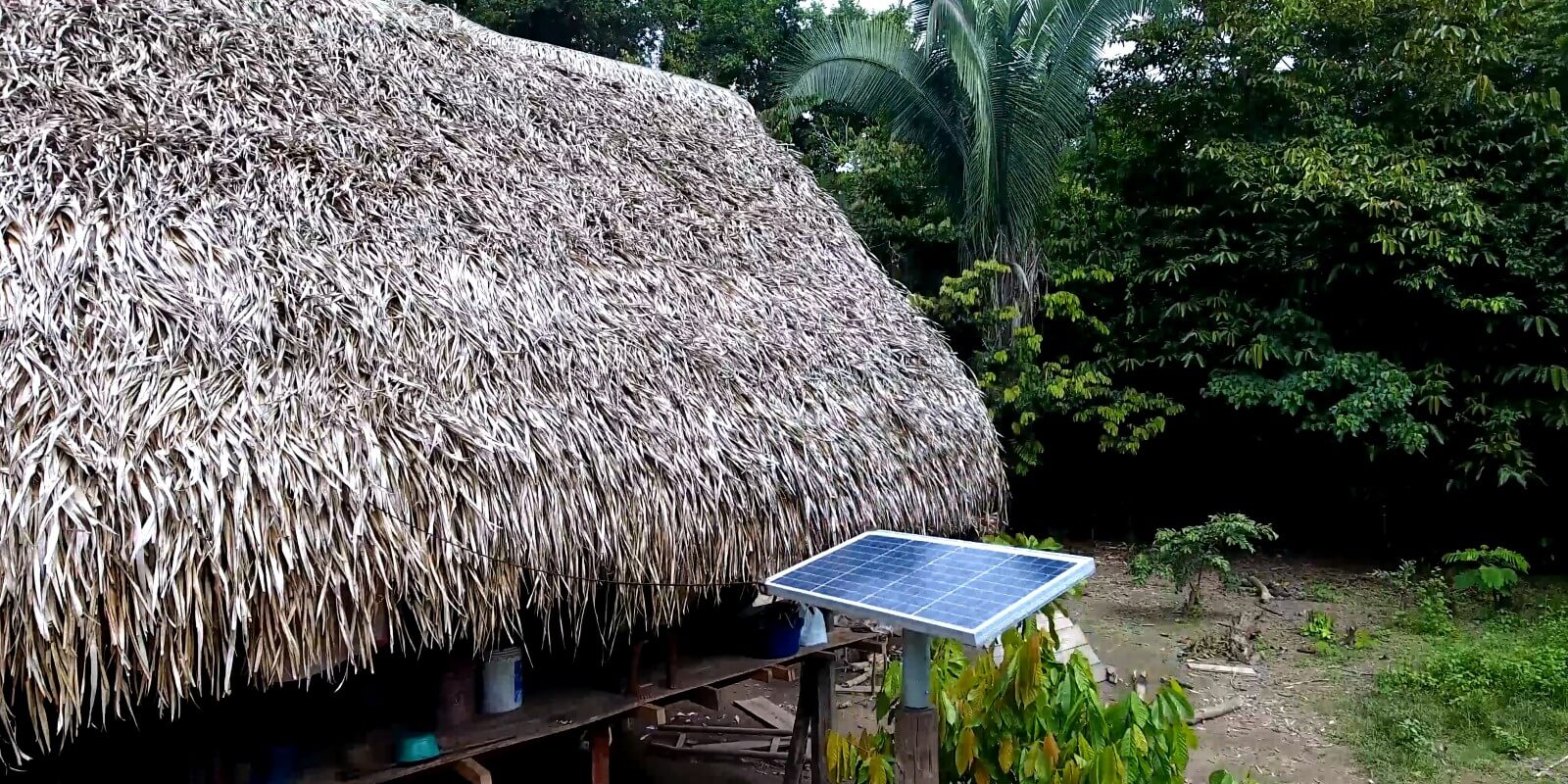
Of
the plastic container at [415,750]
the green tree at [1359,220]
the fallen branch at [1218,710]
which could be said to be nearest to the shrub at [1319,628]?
the fallen branch at [1218,710]

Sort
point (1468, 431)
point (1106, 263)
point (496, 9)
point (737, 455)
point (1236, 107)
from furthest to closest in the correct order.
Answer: point (496, 9) → point (1106, 263) → point (1236, 107) → point (1468, 431) → point (737, 455)

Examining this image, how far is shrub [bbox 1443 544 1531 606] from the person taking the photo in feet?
21.4

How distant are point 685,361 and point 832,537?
0.78m

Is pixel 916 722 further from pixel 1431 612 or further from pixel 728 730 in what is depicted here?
pixel 1431 612

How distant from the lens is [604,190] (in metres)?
3.68

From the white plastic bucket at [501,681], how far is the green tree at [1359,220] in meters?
6.50

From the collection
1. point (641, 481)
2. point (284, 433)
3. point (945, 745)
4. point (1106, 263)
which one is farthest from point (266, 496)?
point (1106, 263)

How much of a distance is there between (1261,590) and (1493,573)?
1.54m

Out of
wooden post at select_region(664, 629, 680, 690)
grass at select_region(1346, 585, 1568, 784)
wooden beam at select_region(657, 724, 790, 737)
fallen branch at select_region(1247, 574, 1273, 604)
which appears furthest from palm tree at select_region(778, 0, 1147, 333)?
wooden post at select_region(664, 629, 680, 690)

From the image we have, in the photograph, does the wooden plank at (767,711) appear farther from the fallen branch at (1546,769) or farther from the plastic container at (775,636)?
the fallen branch at (1546,769)

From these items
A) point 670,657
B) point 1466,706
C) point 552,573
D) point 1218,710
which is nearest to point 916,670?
point 552,573

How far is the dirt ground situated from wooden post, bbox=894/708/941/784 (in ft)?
7.05

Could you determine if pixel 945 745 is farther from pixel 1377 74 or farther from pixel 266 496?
pixel 1377 74

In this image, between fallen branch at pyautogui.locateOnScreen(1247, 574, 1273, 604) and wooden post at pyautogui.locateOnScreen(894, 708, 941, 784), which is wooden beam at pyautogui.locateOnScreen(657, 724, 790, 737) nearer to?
wooden post at pyautogui.locateOnScreen(894, 708, 941, 784)
